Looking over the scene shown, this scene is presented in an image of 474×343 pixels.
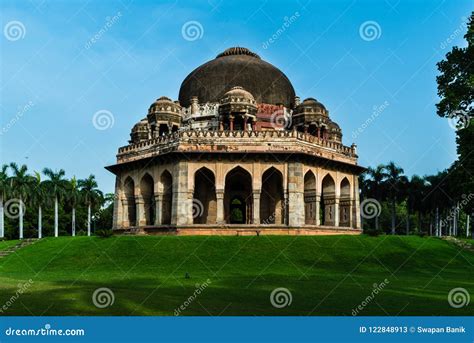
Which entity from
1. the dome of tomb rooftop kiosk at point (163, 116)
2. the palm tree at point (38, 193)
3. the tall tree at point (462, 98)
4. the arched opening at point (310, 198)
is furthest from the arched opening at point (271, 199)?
the palm tree at point (38, 193)

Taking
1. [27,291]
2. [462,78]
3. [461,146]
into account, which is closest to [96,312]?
[27,291]

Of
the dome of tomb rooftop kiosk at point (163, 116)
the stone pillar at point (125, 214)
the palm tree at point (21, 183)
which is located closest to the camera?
the dome of tomb rooftop kiosk at point (163, 116)

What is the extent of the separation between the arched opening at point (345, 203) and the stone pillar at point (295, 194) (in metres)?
6.65

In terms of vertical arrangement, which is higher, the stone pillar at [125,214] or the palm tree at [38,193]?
the palm tree at [38,193]

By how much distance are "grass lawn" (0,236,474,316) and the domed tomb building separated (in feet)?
19.1

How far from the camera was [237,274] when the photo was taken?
22266 millimetres

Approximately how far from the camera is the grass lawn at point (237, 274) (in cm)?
1314

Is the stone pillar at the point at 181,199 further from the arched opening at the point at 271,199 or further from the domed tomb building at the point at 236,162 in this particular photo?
the arched opening at the point at 271,199

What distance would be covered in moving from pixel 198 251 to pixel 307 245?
5.51m

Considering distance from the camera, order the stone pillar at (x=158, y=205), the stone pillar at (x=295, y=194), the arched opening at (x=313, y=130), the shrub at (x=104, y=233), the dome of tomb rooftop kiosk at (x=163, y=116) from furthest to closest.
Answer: the arched opening at (x=313, y=130) → the dome of tomb rooftop kiosk at (x=163, y=116) → the stone pillar at (x=158, y=205) → the stone pillar at (x=295, y=194) → the shrub at (x=104, y=233)

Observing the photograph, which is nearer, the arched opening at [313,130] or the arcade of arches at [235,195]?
the arcade of arches at [235,195]

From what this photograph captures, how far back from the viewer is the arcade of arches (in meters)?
34.8

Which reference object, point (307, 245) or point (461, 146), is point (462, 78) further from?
point (307, 245)

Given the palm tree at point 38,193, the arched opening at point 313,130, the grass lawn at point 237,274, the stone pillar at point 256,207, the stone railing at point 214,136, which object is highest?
the arched opening at point 313,130
